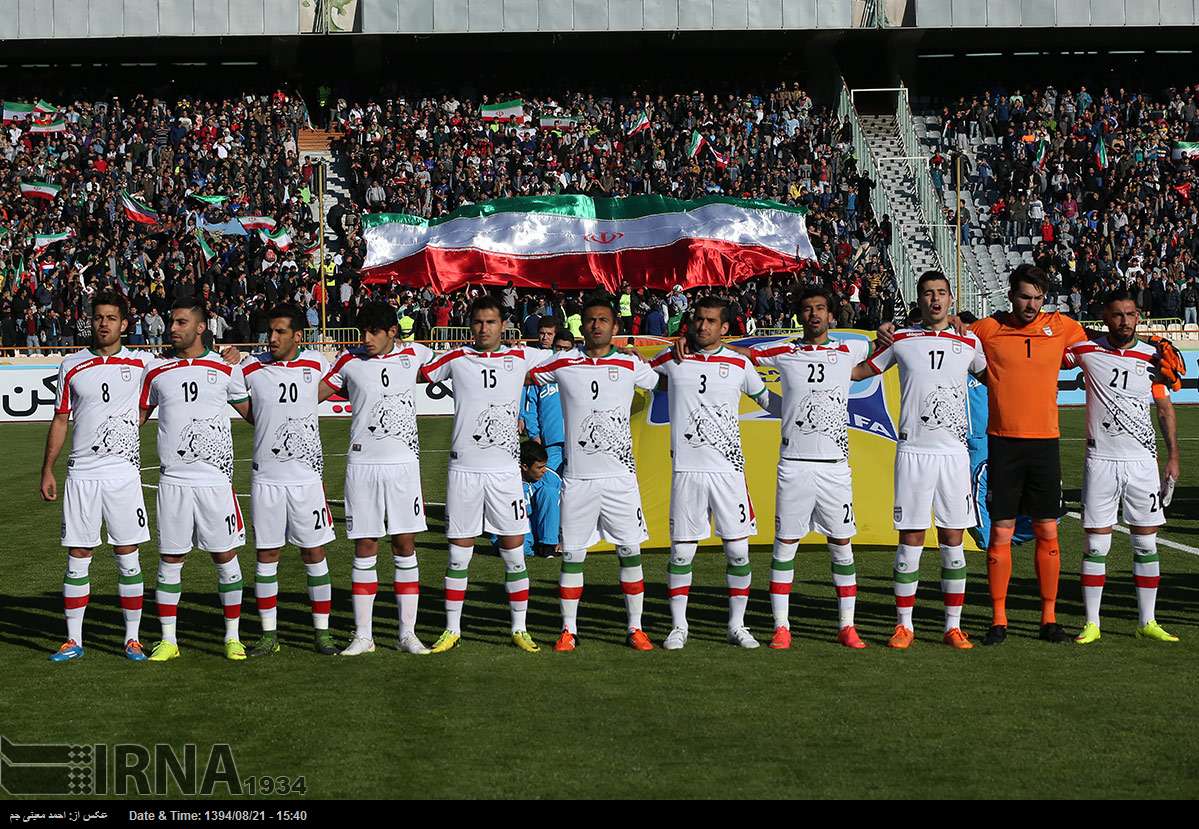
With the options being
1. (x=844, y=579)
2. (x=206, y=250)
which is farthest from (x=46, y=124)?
(x=844, y=579)

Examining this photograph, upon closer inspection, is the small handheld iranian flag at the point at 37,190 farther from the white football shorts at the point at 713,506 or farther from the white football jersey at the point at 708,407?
the white football shorts at the point at 713,506

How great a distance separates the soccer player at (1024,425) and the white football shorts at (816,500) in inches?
36.9

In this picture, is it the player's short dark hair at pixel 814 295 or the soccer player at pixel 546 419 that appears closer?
the player's short dark hair at pixel 814 295

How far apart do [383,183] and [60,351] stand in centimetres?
1155

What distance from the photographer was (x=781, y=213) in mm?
32344

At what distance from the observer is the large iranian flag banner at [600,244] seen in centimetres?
3105

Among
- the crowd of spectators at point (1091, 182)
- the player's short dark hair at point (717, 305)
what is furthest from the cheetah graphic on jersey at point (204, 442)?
the crowd of spectators at point (1091, 182)

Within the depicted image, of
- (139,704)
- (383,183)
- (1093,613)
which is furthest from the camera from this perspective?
(383,183)

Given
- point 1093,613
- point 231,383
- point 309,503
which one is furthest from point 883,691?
point 231,383

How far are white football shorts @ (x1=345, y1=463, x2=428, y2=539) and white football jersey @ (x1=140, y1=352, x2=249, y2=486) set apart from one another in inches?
32.7

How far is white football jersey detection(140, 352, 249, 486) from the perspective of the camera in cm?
933

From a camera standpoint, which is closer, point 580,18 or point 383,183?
point 383,183

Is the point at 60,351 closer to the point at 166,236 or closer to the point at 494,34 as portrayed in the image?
the point at 166,236

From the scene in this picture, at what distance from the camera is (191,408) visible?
934cm
